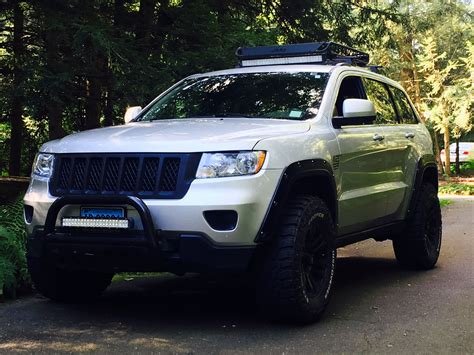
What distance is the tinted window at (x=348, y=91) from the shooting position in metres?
6.19

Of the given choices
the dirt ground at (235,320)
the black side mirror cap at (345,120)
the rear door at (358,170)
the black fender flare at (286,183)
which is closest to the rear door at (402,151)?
the rear door at (358,170)

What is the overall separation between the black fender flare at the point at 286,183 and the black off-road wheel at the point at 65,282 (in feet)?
5.64

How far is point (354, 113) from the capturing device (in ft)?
18.8

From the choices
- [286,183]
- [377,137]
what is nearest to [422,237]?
[377,137]

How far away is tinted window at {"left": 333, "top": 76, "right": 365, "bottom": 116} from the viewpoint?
619cm

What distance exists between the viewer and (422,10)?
Result: 26750mm

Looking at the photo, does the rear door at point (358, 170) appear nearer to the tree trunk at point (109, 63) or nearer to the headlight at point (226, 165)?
the headlight at point (226, 165)

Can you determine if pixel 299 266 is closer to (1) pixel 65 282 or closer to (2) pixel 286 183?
(2) pixel 286 183

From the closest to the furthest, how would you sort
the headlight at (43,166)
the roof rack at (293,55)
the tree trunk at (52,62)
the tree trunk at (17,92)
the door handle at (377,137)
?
the headlight at (43,166)
the door handle at (377,137)
the roof rack at (293,55)
the tree trunk at (52,62)
the tree trunk at (17,92)

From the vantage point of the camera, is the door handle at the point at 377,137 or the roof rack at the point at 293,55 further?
the roof rack at the point at 293,55

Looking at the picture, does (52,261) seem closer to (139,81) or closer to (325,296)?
(325,296)

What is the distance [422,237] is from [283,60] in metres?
2.41

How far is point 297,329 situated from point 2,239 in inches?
123

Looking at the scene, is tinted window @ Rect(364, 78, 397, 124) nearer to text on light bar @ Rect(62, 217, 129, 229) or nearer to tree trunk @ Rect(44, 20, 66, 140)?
text on light bar @ Rect(62, 217, 129, 229)
